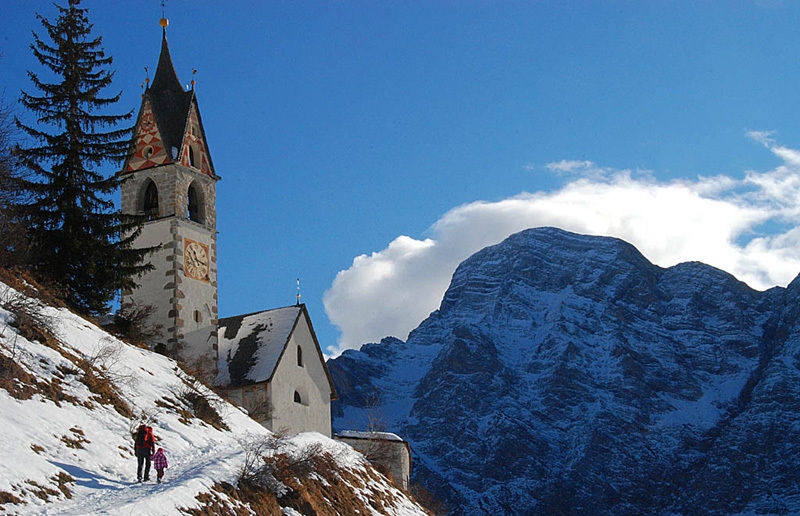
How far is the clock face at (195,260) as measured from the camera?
48.8m

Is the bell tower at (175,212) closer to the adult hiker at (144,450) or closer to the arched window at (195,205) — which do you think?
the arched window at (195,205)

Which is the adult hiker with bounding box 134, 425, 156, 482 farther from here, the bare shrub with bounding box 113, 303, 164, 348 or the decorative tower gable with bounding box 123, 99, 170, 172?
the decorative tower gable with bounding box 123, 99, 170, 172

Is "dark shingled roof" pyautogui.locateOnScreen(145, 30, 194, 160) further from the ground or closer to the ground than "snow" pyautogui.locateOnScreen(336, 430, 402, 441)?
further from the ground

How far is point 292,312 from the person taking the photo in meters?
49.4

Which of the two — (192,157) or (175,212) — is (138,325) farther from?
(192,157)

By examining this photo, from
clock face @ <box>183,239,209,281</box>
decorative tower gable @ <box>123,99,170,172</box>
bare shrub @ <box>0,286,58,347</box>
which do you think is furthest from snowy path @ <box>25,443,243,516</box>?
decorative tower gable @ <box>123,99,170,172</box>

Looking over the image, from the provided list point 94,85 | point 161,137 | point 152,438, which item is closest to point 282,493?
point 152,438

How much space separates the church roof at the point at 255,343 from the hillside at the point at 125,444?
12439 millimetres

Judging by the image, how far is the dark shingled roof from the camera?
50594mm

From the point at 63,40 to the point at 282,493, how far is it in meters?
21.0

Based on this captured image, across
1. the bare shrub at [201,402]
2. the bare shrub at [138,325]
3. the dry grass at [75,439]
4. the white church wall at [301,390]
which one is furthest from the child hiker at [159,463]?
the white church wall at [301,390]

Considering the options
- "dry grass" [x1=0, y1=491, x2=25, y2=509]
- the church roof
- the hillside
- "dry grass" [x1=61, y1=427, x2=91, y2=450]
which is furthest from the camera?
the church roof

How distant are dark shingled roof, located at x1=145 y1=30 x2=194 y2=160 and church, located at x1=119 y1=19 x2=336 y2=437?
0.05 metres

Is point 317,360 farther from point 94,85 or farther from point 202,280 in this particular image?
point 94,85
